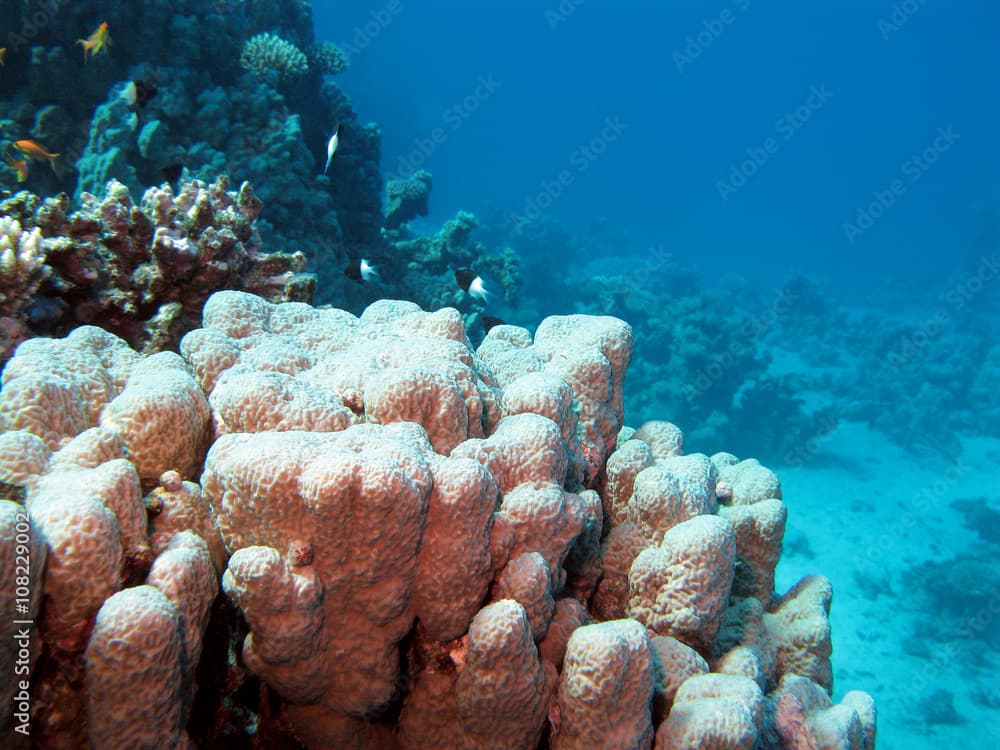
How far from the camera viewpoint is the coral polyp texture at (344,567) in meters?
1.59

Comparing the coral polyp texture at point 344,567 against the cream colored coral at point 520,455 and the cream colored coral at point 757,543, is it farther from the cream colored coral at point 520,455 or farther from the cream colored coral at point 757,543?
the cream colored coral at point 757,543

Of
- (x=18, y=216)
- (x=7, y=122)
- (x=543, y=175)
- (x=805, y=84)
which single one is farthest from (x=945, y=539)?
(x=805, y=84)

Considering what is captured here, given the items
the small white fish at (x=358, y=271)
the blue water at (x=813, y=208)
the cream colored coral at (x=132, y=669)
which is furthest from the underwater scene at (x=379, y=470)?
the small white fish at (x=358, y=271)

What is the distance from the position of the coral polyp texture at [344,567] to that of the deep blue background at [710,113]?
48270mm

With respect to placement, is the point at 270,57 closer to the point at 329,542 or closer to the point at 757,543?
the point at 329,542

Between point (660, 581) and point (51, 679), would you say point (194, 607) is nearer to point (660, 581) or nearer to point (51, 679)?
point (51, 679)

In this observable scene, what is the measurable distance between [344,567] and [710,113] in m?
141

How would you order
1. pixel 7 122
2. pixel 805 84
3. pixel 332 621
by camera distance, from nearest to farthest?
pixel 332 621 → pixel 7 122 → pixel 805 84

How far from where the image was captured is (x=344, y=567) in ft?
6.00

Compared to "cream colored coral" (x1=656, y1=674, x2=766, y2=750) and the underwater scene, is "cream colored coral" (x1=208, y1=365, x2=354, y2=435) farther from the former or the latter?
"cream colored coral" (x1=656, y1=674, x2=766, y2=750)

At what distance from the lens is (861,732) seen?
276cm

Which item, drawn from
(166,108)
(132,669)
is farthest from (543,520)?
(166,108)

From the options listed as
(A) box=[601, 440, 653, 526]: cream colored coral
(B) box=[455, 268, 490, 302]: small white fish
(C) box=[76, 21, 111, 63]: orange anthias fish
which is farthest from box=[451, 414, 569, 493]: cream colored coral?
(C) box=[76, 21, 111, 63]: orange anthias fish

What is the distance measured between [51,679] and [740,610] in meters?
3.23
